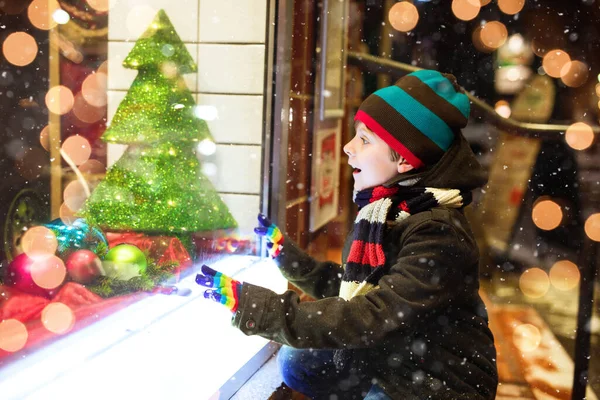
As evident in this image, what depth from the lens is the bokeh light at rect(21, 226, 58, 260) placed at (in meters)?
1.24

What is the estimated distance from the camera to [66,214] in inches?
55.3

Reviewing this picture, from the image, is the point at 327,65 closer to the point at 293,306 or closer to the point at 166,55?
the point at 166,55

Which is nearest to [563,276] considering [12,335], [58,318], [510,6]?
[510,6]

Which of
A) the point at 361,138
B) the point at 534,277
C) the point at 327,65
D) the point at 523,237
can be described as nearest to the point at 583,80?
the point at 523,237

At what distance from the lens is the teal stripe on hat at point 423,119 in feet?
4.13

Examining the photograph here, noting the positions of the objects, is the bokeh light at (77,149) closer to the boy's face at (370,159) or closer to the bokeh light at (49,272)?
the bokeh light at (49,272)

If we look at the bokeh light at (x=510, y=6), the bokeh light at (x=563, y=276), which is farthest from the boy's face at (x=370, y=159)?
the bokeh light at (x=563, y=276)

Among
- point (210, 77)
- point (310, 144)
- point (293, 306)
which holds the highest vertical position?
point (210, 77)

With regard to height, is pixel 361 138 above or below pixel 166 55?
below

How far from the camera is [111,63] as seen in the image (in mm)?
1752

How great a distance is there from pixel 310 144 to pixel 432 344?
1.41 meters

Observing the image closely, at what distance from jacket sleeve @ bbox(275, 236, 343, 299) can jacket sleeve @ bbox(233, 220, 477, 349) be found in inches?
13.0

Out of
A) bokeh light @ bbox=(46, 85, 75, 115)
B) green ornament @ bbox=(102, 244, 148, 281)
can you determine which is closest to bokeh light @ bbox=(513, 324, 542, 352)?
green ornament @ bbox=(102, 244, 148, 281)

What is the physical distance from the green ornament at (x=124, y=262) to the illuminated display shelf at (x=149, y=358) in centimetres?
8
